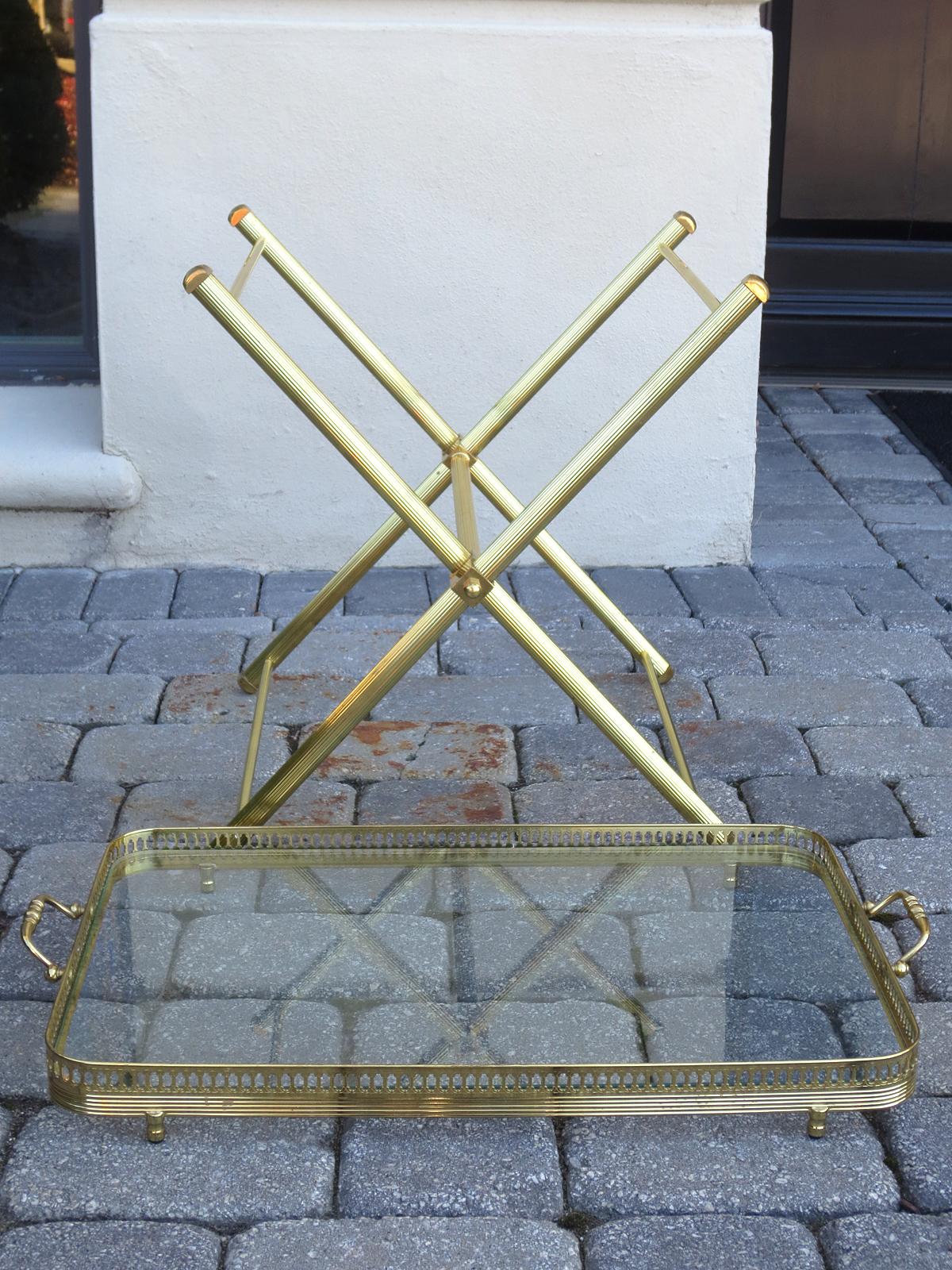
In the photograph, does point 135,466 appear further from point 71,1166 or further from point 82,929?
point 71,1166

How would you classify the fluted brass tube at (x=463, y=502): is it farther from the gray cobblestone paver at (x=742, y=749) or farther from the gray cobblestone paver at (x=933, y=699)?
the gray cobblestone paver at (x=933, y=699)

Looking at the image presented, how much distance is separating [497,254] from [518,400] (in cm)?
93

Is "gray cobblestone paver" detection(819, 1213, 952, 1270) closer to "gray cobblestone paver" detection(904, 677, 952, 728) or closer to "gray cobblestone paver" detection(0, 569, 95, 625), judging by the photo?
"gray cobblestone paver" detection(904, 677, 952, 728)

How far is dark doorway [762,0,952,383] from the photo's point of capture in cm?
546

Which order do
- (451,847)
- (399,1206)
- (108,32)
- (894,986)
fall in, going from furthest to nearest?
(108,32) < (451,847) < (894,986) < (399,1206)

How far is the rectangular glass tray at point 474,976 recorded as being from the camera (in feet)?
6.11

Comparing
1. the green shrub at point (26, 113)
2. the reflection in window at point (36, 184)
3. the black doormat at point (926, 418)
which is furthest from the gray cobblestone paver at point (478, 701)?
the green shrub at point (26, 113)

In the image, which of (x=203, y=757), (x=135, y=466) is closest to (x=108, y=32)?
(x=135, y=466)

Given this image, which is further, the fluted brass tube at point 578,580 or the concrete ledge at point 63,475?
the concrete ledge at point 63,475

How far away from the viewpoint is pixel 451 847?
231cm

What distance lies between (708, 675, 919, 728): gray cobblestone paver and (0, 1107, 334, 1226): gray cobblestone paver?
4.78 ft

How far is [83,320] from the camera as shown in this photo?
4.36 metres

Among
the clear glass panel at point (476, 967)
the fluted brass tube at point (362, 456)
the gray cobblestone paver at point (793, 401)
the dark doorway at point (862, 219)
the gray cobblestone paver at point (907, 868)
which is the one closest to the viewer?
the clear glass panel at point (476, 967)

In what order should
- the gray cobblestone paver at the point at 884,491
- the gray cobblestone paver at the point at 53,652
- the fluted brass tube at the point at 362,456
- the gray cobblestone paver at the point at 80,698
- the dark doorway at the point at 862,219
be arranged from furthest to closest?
the dark doorway at the point at 862,219 → the gray cobblestone paver at the point at 884,491 → the gray cobblestone paver at the point at 53,652 → the gray cobblestone paver at the point at 80,698 → the fluted brass tube at the point at 362,456
